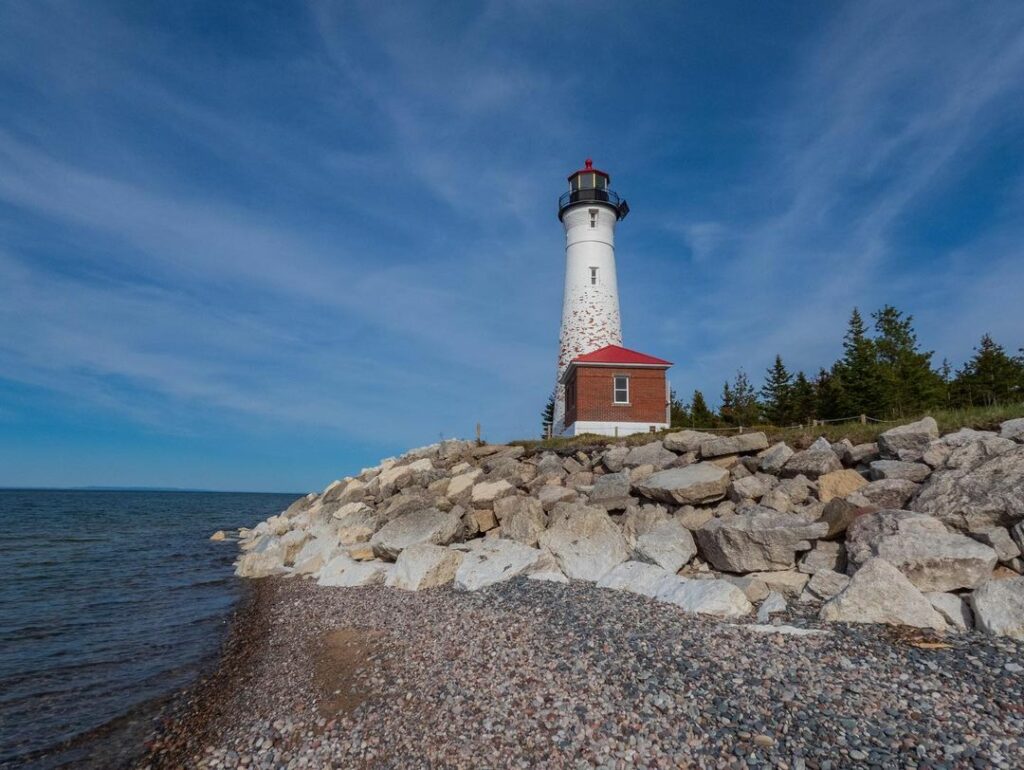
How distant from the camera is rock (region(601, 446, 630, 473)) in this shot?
18.1m

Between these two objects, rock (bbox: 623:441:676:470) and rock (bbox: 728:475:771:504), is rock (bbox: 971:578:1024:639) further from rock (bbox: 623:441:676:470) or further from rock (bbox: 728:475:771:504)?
rock (bbox: 623:441:676:470)

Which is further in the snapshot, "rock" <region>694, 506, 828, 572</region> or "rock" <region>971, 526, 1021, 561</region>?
"rock" <region>694, 506, 828, 572</region>

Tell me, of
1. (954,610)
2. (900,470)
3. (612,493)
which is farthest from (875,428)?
(954,610)

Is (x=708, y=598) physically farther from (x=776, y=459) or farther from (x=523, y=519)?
(x=776, y=459)

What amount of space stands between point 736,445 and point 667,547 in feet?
17.3

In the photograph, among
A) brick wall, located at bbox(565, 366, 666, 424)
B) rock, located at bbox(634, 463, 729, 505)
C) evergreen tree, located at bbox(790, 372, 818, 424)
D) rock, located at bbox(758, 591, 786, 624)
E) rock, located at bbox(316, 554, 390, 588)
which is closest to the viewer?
rock, located at bbox(758, 591, 786, 624)

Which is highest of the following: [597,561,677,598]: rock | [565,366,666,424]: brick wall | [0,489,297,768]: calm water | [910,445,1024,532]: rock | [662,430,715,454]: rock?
[565,366,666,424]: brick wall

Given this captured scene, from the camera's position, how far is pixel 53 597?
17156 millimetres

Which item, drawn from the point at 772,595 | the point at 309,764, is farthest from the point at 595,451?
the point at 309,764

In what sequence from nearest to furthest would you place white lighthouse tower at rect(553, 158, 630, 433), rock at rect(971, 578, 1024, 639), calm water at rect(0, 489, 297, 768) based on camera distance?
rock at rect(971, 578, 1024, 639) → calm water at rect(0, 489, 297, 768) → white lighthouse tower at rect(553, 158, 630, 433)

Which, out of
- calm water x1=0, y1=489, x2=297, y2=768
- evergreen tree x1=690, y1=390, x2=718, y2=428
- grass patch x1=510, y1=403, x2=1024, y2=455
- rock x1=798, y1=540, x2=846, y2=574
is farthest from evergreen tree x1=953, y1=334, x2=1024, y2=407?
calm water x1=0, y1=489, x2=297, y2=768

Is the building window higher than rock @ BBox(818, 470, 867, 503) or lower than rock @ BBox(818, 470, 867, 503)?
higher

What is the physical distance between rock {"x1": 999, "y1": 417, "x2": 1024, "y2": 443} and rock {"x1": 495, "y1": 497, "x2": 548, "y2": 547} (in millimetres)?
9955

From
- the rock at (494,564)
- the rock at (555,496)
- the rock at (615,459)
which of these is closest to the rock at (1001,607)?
the rock at (494,564)
